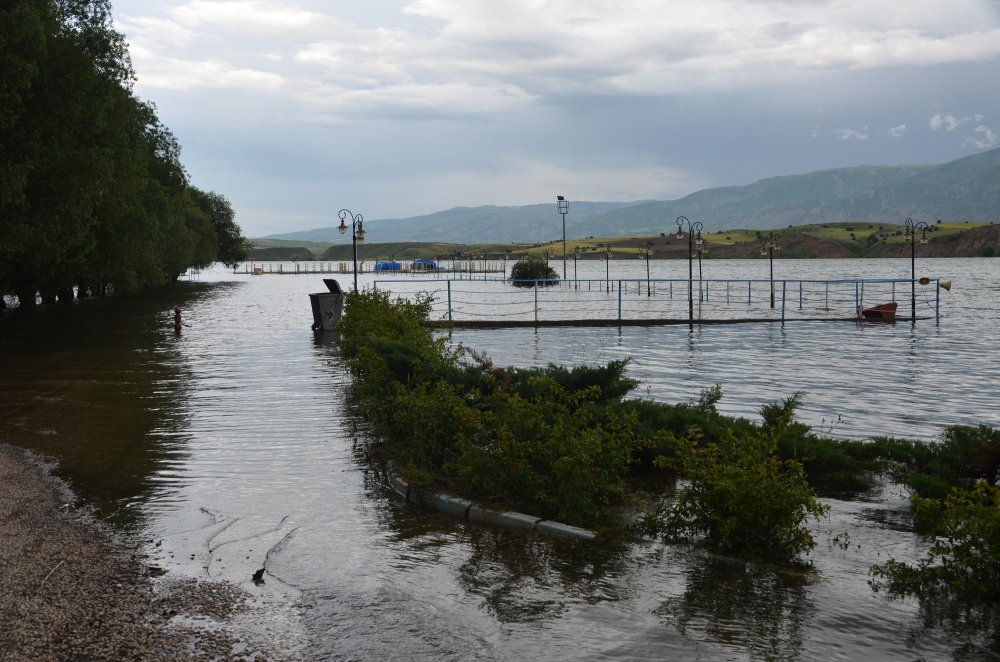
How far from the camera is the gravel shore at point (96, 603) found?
554 centimetres

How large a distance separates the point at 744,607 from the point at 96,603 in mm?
4604

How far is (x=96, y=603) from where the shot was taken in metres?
6.29

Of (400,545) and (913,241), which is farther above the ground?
(913,241)

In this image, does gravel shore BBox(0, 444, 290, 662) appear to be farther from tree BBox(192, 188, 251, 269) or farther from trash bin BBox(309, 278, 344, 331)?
tree BBox(192, 188, 251, 269)

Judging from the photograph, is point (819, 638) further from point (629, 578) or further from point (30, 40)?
point (30, 40)

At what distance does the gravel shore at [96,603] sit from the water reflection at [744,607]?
2.85 m

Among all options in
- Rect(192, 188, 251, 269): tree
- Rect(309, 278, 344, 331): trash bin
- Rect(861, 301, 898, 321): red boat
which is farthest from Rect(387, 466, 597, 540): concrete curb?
Rect(192, 188, 251, 269): tree

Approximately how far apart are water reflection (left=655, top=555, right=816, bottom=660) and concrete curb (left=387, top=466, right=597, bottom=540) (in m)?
1.22

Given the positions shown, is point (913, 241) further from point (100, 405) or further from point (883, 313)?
point (100, 405)

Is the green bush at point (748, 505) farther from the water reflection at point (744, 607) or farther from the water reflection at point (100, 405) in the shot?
the water reflection at point (100, 405)

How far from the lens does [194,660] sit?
538cm

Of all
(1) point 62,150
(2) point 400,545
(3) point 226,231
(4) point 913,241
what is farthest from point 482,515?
(3) point 226,231

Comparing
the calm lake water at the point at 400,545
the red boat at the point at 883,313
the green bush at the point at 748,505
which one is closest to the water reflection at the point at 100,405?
the calm lake water at the point at 400,545

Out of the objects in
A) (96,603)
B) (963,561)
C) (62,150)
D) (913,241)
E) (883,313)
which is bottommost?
(883,313)
